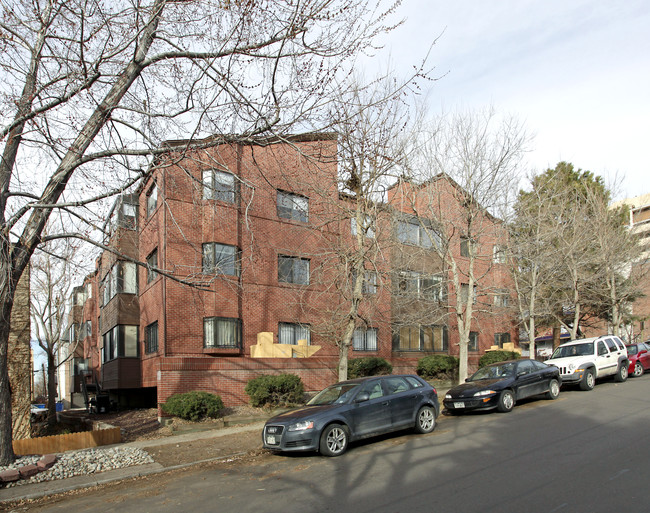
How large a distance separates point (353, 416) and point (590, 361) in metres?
11.4

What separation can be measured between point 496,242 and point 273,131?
14.1m

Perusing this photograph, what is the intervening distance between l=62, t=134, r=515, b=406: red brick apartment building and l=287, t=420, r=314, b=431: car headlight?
6.92 metres

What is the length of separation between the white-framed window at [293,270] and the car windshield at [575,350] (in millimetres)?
9923

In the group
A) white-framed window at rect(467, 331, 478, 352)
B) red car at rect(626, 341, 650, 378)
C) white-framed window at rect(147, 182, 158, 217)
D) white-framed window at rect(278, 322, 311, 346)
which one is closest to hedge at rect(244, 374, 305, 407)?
→ white-framed window at rect(278, 322, 311, 346)

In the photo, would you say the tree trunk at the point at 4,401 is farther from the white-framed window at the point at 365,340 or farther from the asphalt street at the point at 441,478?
the white-framed window at the point at 365,340

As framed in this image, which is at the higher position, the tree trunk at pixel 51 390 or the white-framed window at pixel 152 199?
the white-framed window at pixel 152 199

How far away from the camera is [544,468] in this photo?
26.1 ft

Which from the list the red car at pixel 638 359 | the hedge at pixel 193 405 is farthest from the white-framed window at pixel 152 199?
the red car at pixel 638 359

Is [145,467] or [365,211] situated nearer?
[145,467]

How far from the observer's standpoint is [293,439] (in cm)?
989

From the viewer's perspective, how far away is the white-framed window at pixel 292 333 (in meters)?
21.7

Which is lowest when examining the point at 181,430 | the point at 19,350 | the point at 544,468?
the point at 181,430

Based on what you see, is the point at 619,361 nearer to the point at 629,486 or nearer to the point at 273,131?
the point at 629,486

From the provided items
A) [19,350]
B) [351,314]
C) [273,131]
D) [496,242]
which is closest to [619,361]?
[496,242]
